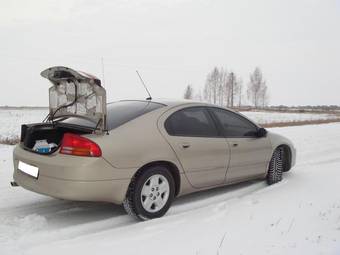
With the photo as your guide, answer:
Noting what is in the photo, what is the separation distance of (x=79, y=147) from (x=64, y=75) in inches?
40.7

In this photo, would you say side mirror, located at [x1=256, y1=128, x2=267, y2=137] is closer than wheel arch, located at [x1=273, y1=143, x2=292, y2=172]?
Yes

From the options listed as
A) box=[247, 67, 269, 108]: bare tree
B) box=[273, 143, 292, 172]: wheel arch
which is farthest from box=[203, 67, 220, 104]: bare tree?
box=[273, 143, 292, 172]: wheel arch

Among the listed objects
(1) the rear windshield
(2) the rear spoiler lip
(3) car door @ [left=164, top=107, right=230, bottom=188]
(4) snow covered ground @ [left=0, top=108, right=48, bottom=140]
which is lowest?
(4) snow covered ground @ [left=0, top=108, right=48, bottom=140]

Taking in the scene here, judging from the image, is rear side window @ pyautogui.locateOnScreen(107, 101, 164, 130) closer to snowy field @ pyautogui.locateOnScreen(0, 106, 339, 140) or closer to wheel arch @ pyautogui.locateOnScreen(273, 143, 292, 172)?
wheel arch @ pyautogui.locateOnScreen(273, 143, 292, 172)

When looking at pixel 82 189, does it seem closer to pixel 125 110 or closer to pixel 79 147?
pixel 79 147

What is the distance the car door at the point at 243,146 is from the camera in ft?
17.7

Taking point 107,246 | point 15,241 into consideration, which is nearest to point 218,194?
point 107,246

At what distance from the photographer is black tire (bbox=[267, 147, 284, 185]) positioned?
610 cm

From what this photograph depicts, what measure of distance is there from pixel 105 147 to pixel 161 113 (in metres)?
0.99

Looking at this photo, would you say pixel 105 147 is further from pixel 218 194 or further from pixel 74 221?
pixel 218 194

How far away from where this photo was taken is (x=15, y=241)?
3688 mm

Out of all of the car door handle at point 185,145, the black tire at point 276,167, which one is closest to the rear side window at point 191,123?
the car door handle at point 185,145

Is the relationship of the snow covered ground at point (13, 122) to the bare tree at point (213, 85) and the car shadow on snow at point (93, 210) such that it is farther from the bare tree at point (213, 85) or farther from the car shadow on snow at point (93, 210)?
the bare tree at point (213, 85)

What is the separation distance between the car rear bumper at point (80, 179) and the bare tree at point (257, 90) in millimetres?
83122
